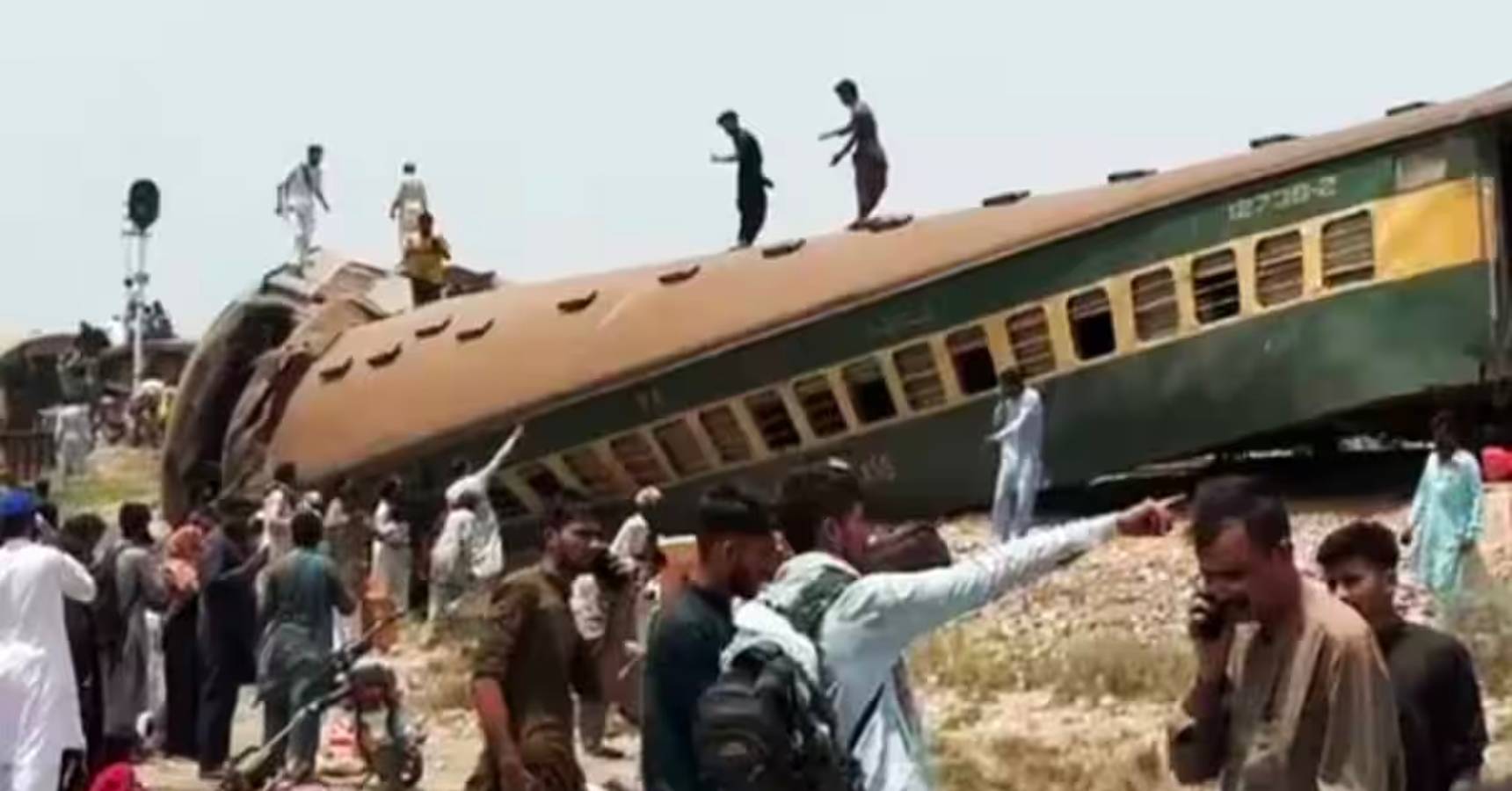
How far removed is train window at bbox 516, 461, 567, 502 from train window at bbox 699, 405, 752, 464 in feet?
4.03

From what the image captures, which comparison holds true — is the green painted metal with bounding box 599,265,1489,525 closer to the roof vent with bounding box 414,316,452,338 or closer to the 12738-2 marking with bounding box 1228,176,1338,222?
the 12738-2 marking with bounding box 1228,176,1338,222

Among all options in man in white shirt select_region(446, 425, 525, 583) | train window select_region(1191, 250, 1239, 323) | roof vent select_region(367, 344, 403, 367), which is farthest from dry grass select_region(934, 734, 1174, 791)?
roof vent select_region(367, 344, 403, 367)

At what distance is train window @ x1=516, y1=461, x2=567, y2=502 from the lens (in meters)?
23.4

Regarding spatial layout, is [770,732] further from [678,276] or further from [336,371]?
[336,371]

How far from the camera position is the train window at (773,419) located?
74.5 ft

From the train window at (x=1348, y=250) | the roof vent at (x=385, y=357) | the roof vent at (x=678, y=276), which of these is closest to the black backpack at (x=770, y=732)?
the train window at (x=1348, y=250)

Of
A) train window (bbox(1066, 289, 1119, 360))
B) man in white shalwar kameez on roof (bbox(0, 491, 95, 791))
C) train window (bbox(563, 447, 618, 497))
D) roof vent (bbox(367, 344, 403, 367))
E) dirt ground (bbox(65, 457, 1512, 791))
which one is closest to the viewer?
man in white shalwar kameez on roof (bbox(0, 491, 95, 791))

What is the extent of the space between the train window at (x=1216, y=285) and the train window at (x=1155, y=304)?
0.17 m

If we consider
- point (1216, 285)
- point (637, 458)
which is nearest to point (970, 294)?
point (1216, 285)

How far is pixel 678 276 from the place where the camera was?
24.2 m

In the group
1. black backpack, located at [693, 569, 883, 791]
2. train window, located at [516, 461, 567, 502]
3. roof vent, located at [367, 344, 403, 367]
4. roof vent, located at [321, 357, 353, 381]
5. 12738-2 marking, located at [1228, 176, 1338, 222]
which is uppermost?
12738-2 marking, located at [1228, 176, 1338, 222]

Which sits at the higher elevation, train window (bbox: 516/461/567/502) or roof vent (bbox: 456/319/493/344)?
roof vent (bbox: 456/319/493/344)

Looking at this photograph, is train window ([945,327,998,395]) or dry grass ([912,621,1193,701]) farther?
train window ([945,327,998,395])

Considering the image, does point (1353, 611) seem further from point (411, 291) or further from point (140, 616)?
point (411, 291)
